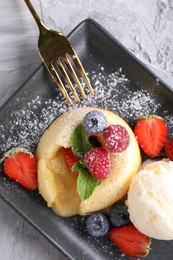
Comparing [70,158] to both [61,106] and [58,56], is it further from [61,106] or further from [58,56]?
[58,56]

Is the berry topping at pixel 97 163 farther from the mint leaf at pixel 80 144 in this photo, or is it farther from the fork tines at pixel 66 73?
the fork tines at pixel 66 73

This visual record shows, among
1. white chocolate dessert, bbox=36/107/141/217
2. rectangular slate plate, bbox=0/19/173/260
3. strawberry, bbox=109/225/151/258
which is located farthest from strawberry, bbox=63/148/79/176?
strawberry, bbox=109/225/151/258

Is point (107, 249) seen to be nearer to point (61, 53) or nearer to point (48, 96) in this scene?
point (48, 96)

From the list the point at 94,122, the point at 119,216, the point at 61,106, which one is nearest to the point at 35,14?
the point at 61,106

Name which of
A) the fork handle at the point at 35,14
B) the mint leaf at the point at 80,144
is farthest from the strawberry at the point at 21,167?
the fork handle at the point at 35,14

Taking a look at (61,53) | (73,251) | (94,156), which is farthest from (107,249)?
(61,53)

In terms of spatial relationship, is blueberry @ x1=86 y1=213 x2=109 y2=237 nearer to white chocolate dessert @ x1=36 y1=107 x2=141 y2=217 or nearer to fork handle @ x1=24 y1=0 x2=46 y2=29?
white chocolate dessert @ x1=36 y1=107 x2=141 y2=217
